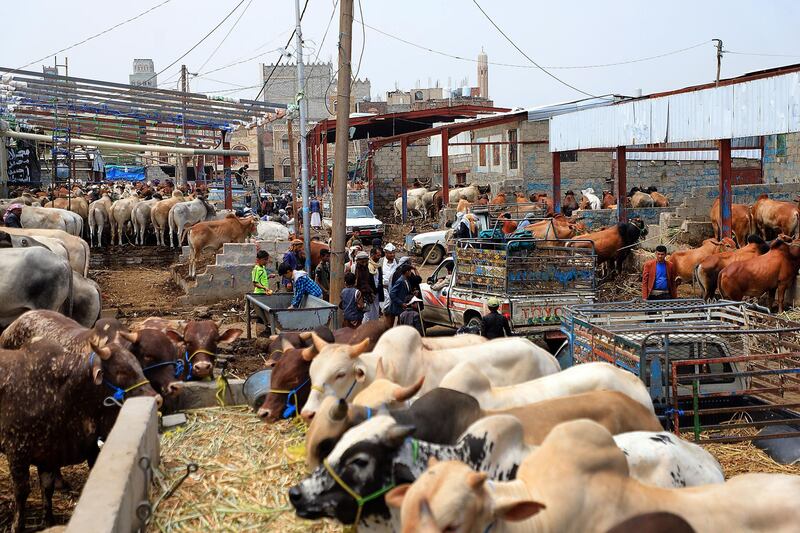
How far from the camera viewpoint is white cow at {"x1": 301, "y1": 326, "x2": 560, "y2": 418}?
5859mm

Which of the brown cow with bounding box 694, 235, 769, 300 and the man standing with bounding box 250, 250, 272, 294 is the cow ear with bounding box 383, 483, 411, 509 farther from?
the brown cow with bounding box 694, 235, 769, 300

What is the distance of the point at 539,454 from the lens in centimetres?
398

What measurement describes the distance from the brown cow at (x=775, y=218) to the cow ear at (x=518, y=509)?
16.3 meters

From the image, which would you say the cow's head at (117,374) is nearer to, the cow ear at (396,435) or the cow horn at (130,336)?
the cow horn at (130,336)

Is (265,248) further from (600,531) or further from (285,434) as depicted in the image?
(600,531)

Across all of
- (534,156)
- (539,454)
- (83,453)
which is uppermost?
(534,156)

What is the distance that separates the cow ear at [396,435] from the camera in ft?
13.4

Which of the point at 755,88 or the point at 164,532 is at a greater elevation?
the point at 755,88

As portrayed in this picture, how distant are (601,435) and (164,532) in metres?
2.64

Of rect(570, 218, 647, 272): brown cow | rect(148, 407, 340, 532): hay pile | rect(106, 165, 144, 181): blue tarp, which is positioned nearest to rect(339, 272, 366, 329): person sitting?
rect(148, 407, 340, 532): hay pile

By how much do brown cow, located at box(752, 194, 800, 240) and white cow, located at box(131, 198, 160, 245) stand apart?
52.5 feet

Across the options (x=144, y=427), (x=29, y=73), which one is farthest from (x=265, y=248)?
(x=144, y=427)

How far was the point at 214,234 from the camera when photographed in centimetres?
1995

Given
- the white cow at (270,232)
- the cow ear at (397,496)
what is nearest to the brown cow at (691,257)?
the white cow at (270,232)
